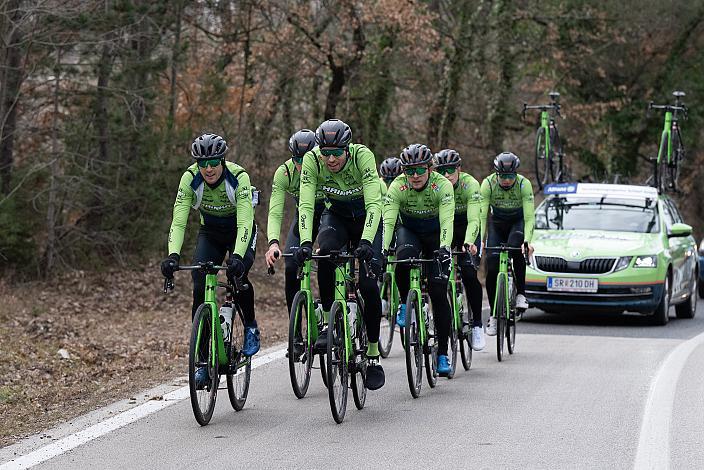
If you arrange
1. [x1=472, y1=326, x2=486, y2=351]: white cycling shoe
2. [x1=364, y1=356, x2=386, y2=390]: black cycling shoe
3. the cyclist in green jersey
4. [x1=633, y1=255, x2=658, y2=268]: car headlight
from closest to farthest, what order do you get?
[x1=364, y1=356, x2=386, y2=390]: black cycling shoe → the cyclist in green jersey → [x1=472, y1=326, x2=486, y2=351]: white cycling shoe → [x1=633, y1=255, x2=658, y2=268]: car headlight

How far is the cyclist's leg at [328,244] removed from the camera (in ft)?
30.4

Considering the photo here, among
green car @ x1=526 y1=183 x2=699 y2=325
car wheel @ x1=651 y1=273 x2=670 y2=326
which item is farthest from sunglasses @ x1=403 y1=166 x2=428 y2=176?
car wheel @ x1=651 y1=273 x2=670 y2=326

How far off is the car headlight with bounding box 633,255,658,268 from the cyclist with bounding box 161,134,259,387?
25.7 feet

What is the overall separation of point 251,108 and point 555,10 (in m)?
10.4

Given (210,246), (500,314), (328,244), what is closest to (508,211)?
(500,314)

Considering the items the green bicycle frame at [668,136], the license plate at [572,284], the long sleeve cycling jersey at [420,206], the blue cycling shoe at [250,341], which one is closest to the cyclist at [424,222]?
the long sleeve cycling jersey at [420,206]

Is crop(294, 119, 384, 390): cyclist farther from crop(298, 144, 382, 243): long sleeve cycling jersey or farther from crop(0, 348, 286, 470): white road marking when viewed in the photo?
crop(0, 348, 286, 470): white road marking

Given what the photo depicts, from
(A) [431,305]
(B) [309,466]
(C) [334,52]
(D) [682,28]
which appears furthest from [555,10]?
(B) [309,466]

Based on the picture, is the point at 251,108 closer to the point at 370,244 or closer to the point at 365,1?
the point at 365,1

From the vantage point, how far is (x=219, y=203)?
9.11 metres

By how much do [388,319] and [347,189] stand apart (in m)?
3.74

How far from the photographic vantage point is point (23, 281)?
57.9ft

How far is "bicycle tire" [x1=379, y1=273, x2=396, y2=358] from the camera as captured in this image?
490 inches

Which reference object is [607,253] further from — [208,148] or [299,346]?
[208,148]
